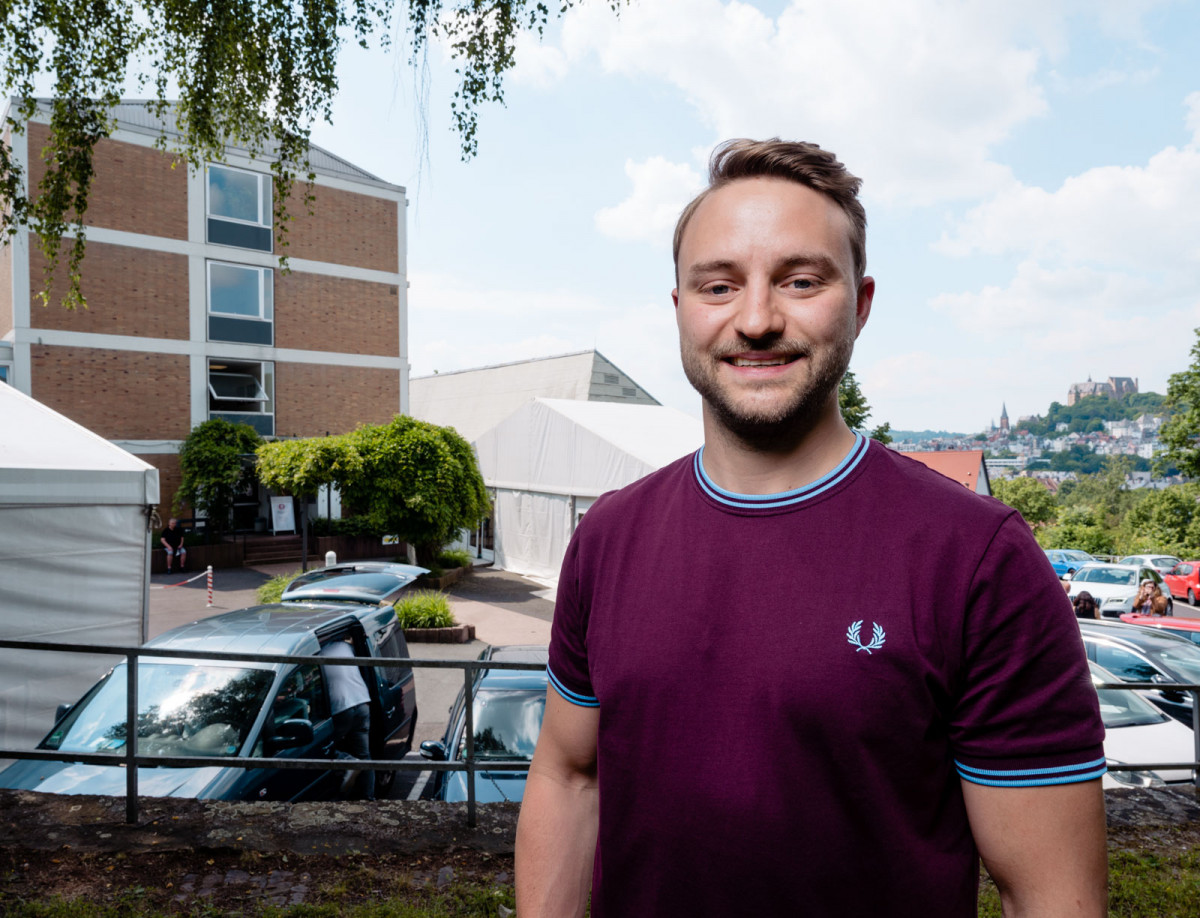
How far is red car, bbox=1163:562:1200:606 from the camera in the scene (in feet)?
83.8

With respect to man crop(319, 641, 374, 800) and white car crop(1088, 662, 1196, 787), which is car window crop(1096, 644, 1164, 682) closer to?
white car crop(1088, 662, 1196, 787)

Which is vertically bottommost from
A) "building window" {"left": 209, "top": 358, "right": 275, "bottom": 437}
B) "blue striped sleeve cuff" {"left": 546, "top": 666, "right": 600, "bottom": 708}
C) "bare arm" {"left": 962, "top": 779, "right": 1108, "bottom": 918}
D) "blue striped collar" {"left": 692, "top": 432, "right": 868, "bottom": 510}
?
"bare arm" {"left": 962, "top": 779, "right": 1108, "bottom": 918}

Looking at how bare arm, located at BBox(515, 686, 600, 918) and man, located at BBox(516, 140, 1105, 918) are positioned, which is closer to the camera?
man, located at BBox(516, 140, 1105, 918)

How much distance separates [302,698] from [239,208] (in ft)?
73.8

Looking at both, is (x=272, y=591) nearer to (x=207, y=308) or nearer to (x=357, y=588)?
(x=357, y=588)

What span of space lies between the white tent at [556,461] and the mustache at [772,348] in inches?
651

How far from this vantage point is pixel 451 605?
16734 mm

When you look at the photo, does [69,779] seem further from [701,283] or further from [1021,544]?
[1021,544]

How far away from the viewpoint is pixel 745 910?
124 centimetres

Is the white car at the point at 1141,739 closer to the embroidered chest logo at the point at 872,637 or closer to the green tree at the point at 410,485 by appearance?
the embroidered chest logo at the point at 872,637

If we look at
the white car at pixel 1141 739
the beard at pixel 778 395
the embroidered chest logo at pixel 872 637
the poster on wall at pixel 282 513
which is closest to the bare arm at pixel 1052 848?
the embroidered chest logo at pixel 872 637

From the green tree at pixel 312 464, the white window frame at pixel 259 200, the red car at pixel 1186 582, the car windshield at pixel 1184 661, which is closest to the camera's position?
the car windshield at pixel 1184 661

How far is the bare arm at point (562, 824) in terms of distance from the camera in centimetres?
150

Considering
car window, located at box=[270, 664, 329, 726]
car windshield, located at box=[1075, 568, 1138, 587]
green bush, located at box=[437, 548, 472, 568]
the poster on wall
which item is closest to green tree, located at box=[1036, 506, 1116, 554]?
car windshield, located at box=[1075, 568, 1138, 587]
